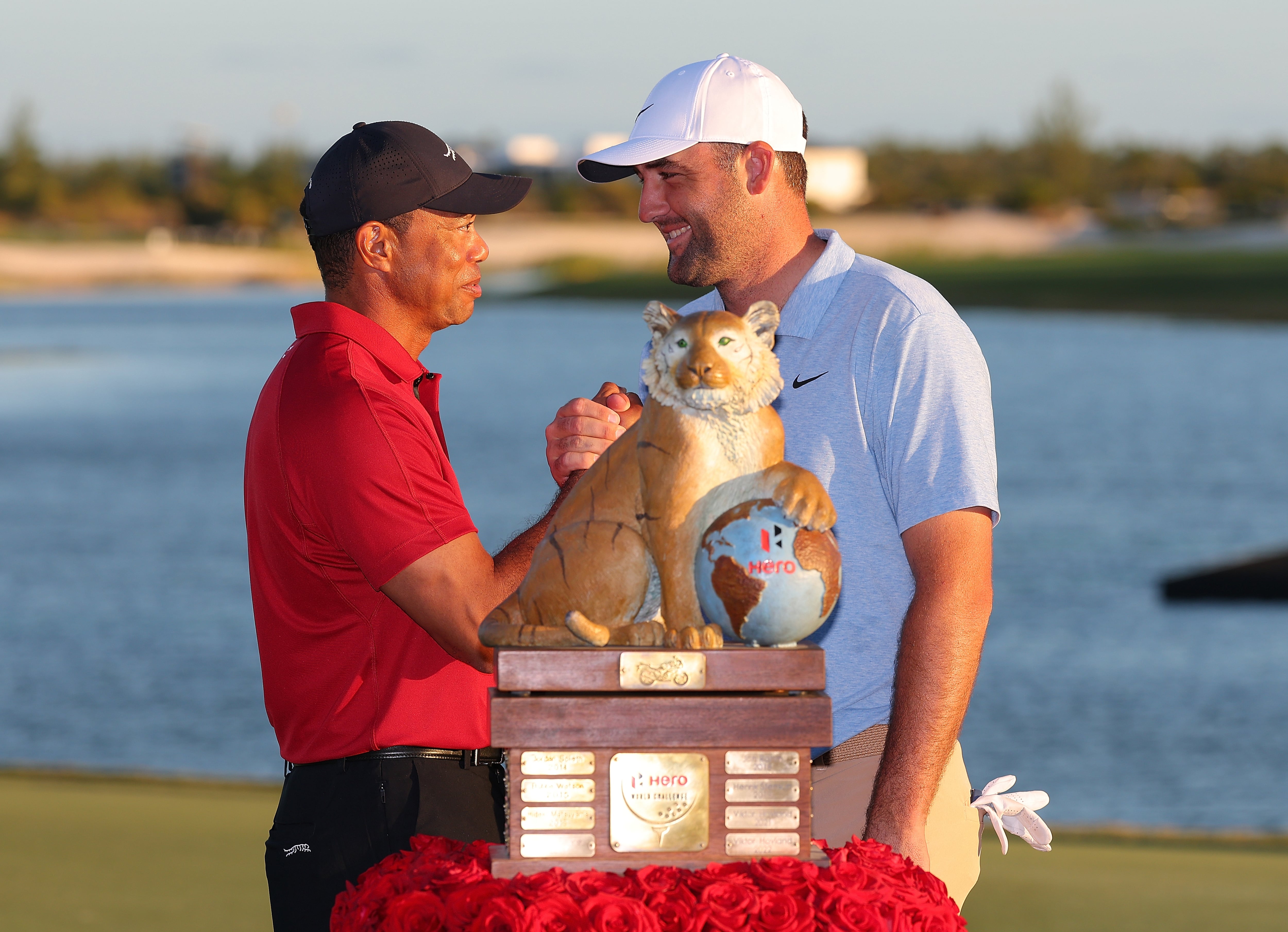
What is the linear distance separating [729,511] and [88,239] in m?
94.5

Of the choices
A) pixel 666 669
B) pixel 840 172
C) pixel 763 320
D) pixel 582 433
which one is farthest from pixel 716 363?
pixel 840 172

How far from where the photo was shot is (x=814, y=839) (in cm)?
246

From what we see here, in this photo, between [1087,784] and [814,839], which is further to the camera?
[1087,784]

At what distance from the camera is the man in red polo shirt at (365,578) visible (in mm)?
2406

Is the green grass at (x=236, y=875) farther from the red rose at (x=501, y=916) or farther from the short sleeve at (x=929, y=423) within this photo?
the red rose at (x=501, y=916)

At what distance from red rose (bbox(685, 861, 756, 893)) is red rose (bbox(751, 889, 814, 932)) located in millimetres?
32

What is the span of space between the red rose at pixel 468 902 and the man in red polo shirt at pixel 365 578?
1.32ft

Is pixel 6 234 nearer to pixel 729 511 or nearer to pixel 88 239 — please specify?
pixel 88 239

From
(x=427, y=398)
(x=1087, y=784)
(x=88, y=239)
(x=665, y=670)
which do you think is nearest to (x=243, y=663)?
(x=1087, y=784)

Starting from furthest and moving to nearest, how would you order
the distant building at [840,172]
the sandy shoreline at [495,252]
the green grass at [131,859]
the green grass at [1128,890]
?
the distant building at [840,172] → the sandy shoreline at [495,252] → the green grass at [1128,890] → the green grass at [131,859]

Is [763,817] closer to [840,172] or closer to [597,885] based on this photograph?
[597,885]

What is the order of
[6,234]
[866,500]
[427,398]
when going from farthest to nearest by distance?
[6,234] < [427,398] < [866,500]

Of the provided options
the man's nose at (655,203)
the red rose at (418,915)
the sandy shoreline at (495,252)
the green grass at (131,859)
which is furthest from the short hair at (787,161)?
the sandy shoreline at (495,252)

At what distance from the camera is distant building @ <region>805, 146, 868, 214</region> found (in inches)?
4148
